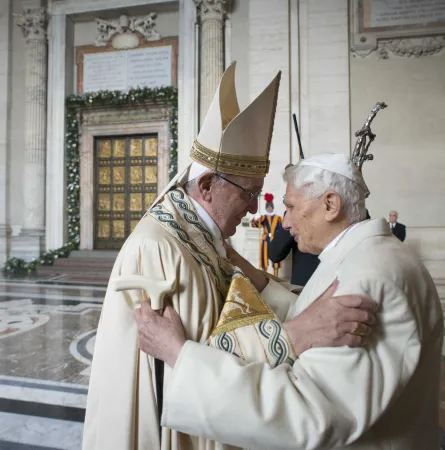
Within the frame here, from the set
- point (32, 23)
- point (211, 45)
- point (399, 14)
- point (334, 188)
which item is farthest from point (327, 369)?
point (32, 23)

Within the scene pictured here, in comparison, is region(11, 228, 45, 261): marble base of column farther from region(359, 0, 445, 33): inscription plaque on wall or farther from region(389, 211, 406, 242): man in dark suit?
region(359, 0, 445, 33): inscription plaque on wall

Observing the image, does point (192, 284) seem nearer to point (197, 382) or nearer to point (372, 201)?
point (197, 382)

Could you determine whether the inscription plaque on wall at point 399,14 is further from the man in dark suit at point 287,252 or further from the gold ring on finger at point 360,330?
the gold ring on finger at point 360,330


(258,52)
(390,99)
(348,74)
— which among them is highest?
(258,52)

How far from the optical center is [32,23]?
34.2 ft

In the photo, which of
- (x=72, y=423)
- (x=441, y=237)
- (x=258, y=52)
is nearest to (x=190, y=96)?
(x=258, y=52)

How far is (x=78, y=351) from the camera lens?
376 centimetres

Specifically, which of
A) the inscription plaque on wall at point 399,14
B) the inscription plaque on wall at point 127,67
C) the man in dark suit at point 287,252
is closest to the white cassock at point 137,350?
the man in dark suit at point 287,252

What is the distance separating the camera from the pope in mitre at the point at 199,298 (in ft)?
3.40

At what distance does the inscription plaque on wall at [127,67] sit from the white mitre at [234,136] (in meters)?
9.54

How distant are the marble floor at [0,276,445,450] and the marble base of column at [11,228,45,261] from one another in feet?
13.0

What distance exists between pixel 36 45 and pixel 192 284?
1154 cm

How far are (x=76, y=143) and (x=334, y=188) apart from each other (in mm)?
10586

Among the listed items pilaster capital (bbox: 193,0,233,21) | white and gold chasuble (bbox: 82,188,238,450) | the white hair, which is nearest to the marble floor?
white and gold chasuble (bbox: 82,188,238,450)
